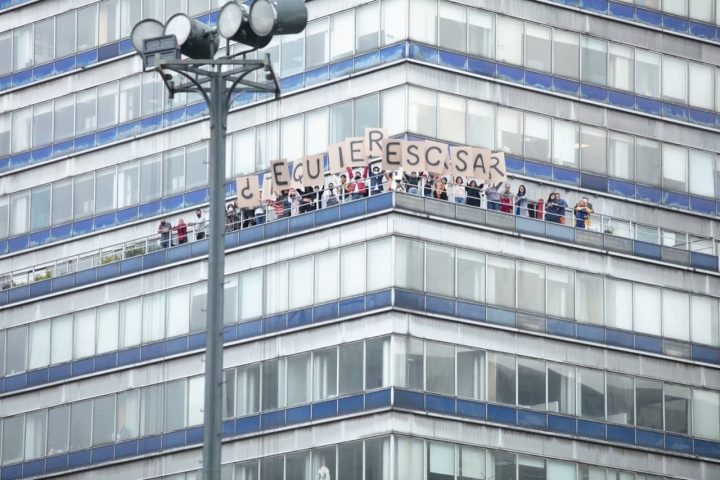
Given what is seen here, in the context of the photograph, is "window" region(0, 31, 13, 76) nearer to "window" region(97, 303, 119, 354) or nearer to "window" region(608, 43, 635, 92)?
"window" region(97, 303, 119, 354)

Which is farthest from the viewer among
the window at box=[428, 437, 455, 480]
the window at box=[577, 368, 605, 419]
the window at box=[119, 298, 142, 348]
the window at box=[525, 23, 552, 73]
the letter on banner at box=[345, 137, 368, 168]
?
the window at box=[119, 298, 142, 348]

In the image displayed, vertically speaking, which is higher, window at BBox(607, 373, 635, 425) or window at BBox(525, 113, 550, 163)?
window at BBox(525, 113, 550, 163)

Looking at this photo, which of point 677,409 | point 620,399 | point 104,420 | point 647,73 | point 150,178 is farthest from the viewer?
point 150,178

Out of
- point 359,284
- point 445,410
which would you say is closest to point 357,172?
point 359,284

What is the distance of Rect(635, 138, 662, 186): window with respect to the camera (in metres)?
81.7

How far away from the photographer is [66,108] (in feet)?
290

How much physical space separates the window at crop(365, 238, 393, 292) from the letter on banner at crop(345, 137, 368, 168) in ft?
9.53

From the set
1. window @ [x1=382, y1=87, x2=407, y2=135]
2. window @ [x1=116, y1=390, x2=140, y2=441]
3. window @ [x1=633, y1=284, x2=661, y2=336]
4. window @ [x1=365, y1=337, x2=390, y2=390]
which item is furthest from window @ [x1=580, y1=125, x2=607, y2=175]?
window @ [x1=116, y1=390, x2=140, y2=441]

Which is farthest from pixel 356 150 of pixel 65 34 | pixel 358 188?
pixel 65 34

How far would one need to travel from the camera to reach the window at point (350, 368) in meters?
71.4

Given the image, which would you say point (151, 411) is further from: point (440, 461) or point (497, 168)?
point (497, 168)

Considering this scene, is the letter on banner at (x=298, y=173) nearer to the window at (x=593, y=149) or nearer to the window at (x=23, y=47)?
the window at (x=593, y=149)

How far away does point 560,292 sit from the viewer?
75.6 m

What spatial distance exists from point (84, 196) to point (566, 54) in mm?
21560
